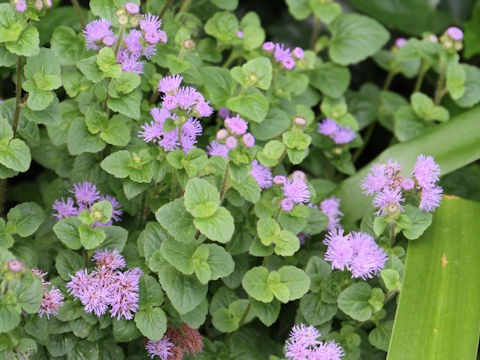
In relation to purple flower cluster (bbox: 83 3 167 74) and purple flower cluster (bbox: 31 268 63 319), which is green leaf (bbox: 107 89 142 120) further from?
purple flower cluster (bbox: 31 268 63 319)

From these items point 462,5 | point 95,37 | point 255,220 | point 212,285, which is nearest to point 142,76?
point 95,37

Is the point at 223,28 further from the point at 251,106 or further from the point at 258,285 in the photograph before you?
the point at 258,285

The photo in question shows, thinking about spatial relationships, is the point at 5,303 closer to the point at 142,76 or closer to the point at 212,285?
the point at 212,285

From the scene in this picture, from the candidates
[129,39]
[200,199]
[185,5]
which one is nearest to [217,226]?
[200,199]

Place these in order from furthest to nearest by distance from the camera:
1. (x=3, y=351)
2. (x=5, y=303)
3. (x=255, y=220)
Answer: (x=255, y=220) → (x=3, y=351) → (x=5, y=303)

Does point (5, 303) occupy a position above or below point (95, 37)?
below

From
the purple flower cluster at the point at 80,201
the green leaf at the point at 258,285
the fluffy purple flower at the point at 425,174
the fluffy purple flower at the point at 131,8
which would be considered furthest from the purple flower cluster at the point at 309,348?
the fluffy purple flower at the point at 131,8
